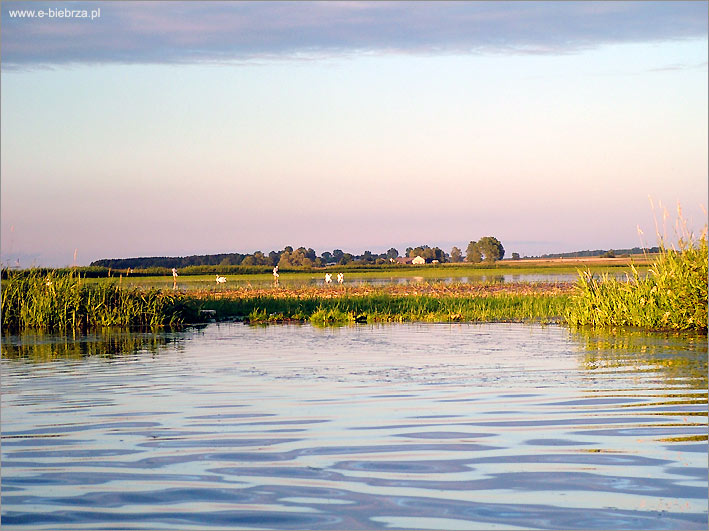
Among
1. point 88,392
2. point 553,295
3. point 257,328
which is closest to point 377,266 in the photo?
point 553,295

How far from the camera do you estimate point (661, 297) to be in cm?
1794

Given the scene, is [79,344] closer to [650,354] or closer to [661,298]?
[650,354]

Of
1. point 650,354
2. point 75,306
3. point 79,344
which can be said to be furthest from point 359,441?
point 75,306

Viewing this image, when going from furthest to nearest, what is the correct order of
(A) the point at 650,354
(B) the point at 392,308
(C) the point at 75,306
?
1. (B) the point at 392,308
2. (C) the point at 75,306
3. (A) the point at 650,354

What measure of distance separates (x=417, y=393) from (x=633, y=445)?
3221mm

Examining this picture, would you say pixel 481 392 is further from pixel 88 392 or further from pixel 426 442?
pixel 88 392

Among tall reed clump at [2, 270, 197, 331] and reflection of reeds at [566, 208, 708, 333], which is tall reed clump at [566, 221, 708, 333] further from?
tall reed clump at [2, 270, 197, 331]

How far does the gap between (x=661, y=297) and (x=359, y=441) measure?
39.6 ft

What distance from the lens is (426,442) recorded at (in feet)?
24.1

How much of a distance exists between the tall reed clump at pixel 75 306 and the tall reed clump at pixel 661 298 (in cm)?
941

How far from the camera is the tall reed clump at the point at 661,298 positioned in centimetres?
1733

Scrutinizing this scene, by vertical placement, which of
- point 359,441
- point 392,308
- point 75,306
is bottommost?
point 359,441

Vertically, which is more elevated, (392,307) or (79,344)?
(392,307)

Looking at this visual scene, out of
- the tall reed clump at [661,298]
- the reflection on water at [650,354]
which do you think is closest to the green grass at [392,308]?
the tall reed clump at [661,298]
